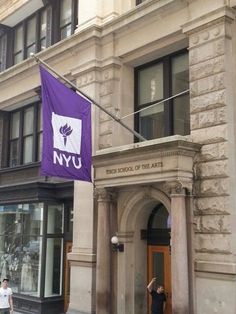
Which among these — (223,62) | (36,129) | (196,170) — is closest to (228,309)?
(196,170)

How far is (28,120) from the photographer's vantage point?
70.5ft

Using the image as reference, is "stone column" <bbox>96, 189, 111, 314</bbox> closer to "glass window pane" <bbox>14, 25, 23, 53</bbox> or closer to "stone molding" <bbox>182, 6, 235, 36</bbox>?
"stone molding" <bbox>182, 6, 235, 36</bbox>

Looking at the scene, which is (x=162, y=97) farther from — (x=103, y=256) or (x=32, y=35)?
(x=32, y=35)

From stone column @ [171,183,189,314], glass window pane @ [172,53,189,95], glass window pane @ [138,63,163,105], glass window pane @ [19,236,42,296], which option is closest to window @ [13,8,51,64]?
glass window pane @ [138,63,163,105]

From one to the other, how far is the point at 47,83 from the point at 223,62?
4.73 metres

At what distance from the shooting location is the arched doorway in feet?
46.4

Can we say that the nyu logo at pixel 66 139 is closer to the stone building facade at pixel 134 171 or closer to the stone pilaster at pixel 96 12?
the stone building facade at pixel 134 171

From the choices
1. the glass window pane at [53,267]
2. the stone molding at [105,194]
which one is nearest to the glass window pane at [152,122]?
the stone molding at [105,194]

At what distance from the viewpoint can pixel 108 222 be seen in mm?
14477

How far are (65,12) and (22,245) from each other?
9.55 metres

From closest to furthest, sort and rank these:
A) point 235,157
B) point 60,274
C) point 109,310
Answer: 1. point 235,157
2. point 109,310
3. point 60,274

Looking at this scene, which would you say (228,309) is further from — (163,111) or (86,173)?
(163,111)

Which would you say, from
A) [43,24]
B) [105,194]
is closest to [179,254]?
[105,194]

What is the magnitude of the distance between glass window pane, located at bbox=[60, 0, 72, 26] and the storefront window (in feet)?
24.3
